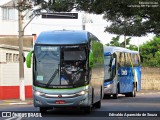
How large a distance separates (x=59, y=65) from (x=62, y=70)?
24 centimetres

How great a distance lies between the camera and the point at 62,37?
22.9 m

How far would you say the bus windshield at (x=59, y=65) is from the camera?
22.3 m

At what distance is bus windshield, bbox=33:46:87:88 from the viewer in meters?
22.3

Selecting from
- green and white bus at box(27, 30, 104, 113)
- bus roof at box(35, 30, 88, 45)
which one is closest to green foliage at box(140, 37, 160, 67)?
bus roof at box(35, 30, 88, 45)

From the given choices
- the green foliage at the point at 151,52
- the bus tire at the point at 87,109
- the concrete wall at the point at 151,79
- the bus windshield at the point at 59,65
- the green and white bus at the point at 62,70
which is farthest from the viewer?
the green foliage at the point at 151,52

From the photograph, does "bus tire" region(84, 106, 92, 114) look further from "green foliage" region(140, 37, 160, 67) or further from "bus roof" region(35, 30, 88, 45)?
"green foliage" region(140, 37, 160, 67)

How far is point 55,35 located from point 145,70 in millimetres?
43453

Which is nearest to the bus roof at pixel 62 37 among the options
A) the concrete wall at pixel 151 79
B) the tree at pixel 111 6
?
the tree at pixel 111 6

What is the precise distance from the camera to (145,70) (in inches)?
2579

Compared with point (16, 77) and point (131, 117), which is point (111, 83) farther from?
point (131, 117)

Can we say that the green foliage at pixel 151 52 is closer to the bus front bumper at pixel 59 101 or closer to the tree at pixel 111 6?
the bus front bumper at pixel 59 101

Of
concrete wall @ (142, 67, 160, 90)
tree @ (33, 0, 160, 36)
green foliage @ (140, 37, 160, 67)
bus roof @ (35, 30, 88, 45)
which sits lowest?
concrete wall @ (142, 67, 160, 90)

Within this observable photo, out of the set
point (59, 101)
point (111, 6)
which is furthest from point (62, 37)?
point (111, 6)

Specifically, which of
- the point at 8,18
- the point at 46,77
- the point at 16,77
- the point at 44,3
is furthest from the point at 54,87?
the point at 8,18
